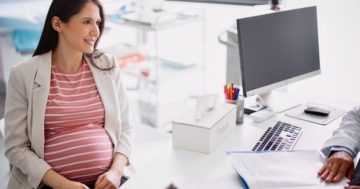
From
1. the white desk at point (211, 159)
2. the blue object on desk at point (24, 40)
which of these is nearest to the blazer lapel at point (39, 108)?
the white desk at point (211, 159)

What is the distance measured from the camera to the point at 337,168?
1234mm

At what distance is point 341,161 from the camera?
1.25 m

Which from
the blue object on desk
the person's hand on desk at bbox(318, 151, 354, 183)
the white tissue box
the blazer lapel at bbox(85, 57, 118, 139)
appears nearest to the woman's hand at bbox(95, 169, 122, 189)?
the blazer lapel at bbox(85, 57, 118, 139)

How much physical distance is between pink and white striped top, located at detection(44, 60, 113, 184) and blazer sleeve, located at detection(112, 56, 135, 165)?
0.06 m

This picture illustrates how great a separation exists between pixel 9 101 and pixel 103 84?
0.36 m

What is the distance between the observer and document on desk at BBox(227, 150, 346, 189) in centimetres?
118

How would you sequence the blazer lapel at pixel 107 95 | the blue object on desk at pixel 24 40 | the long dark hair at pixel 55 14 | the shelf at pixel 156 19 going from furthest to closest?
the shelf at pixel 156 19, the blue object on desk at pixel 24 40, the blazer lapel at pixel 107 95, the long dark hair at pixel 55 14

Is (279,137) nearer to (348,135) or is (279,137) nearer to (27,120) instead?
(348,135)

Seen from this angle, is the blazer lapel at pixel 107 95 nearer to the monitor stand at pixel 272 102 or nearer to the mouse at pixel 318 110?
the monitor stand at pixel 272 102

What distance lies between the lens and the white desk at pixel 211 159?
1.25 metres

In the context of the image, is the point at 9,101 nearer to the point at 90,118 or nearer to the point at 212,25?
the point at 90,118

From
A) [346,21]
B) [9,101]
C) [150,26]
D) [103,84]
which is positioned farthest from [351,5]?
[9,101]

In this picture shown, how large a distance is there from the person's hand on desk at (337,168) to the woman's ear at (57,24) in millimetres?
1071

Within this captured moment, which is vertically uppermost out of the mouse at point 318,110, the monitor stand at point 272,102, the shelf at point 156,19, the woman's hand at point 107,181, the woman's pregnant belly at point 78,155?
the shelf at point 156,19
